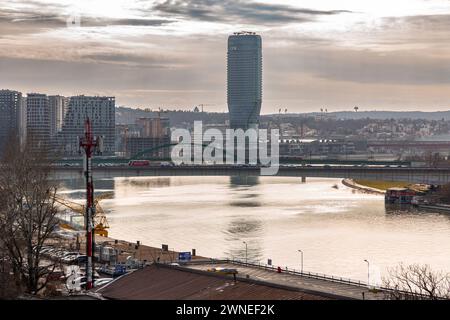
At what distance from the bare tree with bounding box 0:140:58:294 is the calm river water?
2.87 m

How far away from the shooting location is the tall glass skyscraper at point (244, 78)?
6606 centimetres

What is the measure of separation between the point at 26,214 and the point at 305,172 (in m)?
11.0

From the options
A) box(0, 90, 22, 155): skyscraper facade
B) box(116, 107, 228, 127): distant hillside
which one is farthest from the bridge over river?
box(116, 107, 228, 127): distant hillside

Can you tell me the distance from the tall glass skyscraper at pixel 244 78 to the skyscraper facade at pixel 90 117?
16.7 m

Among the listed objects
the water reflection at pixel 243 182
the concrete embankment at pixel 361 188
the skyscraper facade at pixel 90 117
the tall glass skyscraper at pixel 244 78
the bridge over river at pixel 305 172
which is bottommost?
the water reflection at pixel 243 182

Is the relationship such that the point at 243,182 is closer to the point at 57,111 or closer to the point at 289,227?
the point at 289,227

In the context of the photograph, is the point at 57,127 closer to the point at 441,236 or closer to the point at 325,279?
the point at 441,236

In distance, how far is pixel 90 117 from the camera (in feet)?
163

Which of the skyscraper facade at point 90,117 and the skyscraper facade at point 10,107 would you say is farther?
the skyscraper facade at point 90,117

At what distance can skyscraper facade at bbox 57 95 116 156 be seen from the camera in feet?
155

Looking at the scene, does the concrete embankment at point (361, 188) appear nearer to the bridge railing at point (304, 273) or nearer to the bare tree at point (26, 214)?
the bridge railing at point (304, 273)

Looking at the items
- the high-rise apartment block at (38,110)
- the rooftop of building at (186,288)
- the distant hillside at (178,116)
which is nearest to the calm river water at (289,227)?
the rooftop of building at (186,288)

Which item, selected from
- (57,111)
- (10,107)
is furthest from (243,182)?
(57,111)

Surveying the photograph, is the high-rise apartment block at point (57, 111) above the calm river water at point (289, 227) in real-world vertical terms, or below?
above
